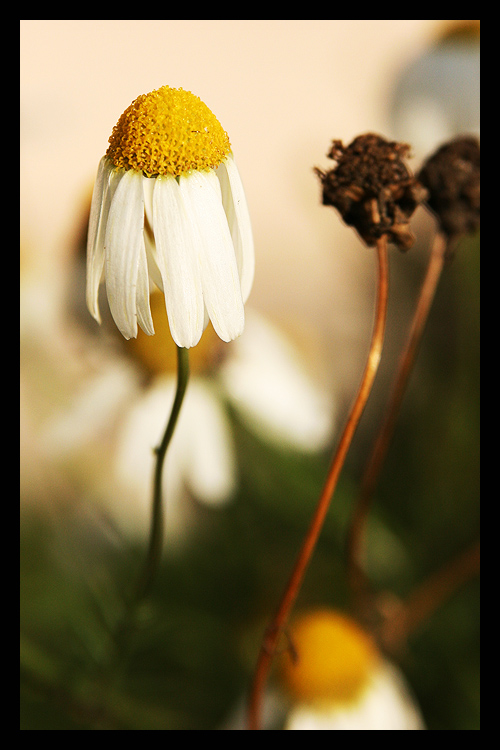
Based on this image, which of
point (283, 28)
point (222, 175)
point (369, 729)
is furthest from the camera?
point (283, 28)

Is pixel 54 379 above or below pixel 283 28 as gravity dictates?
below

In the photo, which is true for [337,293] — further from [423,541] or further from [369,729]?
[369,729]

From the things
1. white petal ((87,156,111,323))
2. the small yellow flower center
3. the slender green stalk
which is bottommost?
the slender green stalk

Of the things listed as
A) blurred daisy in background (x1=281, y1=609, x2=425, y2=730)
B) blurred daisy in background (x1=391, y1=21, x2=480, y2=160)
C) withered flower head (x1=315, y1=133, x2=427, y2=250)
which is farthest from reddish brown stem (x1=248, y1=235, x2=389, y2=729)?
blurred daisy in background (x1=391, y1=21, x2=480, y2=160)

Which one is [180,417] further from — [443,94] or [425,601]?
[443,94]

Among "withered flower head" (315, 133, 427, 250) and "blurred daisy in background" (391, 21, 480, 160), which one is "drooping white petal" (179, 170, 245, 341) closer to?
"withered flower head" (315, 133, 427, 250)

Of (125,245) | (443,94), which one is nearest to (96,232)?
(125,245)

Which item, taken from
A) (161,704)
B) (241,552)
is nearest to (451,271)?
(241,552)

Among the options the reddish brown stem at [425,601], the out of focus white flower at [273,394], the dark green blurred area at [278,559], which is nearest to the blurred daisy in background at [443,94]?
the dark green blurred area at [278,559]
